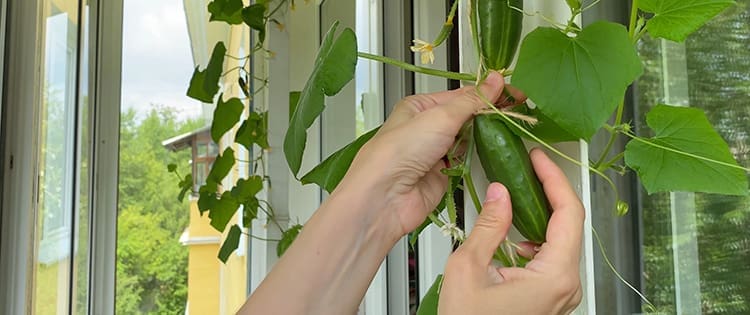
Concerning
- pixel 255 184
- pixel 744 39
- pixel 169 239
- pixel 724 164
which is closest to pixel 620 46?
pixel 724 164

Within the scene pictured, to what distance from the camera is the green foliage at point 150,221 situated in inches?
72.7

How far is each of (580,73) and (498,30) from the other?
3.5 inches

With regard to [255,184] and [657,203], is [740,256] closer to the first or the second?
[657,203]

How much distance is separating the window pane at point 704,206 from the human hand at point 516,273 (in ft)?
0.54

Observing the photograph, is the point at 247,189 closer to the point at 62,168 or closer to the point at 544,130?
the point at 62,168

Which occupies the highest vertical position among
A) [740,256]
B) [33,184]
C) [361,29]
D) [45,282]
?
[361,29]

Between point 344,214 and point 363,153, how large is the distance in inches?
2.0

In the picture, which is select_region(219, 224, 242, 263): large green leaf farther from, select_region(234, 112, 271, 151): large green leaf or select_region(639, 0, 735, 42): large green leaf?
select_region(639, 0, 735, 42): large green leaf

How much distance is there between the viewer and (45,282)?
4.30 ft

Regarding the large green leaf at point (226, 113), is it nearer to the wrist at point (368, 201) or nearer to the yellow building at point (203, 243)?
the yellow building at point (203, 243)

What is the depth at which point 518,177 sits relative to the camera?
1.01ft

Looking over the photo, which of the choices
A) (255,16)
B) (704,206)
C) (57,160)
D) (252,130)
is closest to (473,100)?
(704,206)

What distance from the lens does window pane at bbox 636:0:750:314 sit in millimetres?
367

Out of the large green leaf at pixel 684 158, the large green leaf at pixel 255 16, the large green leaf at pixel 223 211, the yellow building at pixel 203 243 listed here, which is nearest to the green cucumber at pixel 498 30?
→ the large green leaf at pixel 684 158
